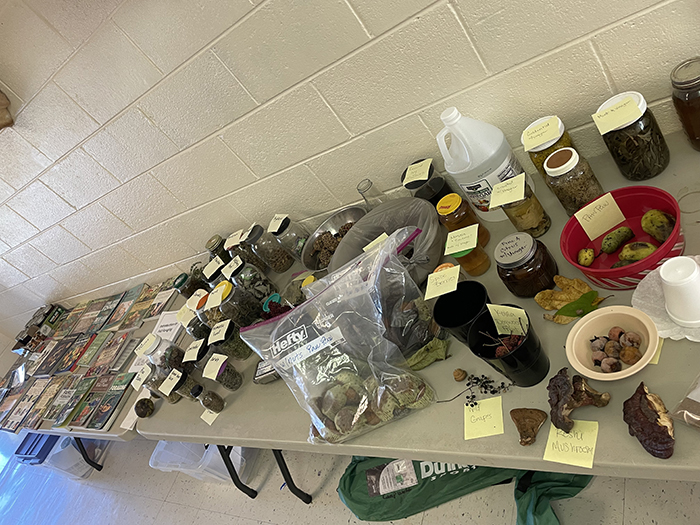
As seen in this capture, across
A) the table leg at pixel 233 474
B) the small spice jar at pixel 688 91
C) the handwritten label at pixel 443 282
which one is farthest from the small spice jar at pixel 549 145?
the table leg at pixel 233 474

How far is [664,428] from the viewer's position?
2.29 ft

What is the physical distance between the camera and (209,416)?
4.88ft

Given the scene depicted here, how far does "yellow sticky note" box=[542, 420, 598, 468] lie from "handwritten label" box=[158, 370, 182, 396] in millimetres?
1209

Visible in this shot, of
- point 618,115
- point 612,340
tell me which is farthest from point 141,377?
point 618,115

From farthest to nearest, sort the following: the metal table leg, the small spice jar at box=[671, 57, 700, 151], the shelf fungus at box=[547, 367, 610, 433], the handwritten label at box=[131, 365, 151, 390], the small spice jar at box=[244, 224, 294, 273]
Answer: the metal table leg, the small spice jar at box=[244, 224, 294, 273], the handwritten label at box=[131, 365, 151, 390], the small spice jar at box=[671, 57, 700, 151], the shelf fungus at box=[547, 367, 610, 433]

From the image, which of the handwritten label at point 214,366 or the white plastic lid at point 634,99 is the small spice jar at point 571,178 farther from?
the handwritten label at point 214,366

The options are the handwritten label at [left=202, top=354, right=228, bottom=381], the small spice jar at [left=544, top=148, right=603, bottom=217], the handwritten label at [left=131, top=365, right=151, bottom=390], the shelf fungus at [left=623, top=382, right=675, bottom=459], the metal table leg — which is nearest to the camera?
the shelf fungus at [left=623, top=382, right=675, bottom=459]

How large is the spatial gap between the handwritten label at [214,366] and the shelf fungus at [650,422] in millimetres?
1107

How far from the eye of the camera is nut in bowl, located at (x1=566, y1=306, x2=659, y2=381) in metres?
0.77

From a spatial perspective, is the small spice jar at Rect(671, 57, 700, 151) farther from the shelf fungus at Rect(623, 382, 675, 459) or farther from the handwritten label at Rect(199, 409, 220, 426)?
the handwritten label at Rect(199, 409, 220, 426)

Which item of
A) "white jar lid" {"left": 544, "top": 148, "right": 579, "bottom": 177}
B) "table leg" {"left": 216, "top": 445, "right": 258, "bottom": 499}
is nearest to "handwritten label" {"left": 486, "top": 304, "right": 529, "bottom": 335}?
"white jar lid" {"left": 544, "top": 148, "right": 579, "bottom": 177}

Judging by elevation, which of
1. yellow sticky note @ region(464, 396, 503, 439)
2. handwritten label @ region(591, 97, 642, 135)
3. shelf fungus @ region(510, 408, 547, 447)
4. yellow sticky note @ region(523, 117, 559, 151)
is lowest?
yellow sticky note @ region(464, 396, 503, 439)

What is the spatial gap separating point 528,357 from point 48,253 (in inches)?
111

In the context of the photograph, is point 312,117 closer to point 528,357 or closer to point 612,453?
point 528,357
